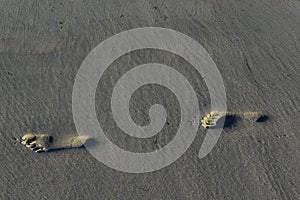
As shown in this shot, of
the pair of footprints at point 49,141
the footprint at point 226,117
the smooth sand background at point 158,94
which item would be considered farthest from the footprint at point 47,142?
the footprint at point 226,117

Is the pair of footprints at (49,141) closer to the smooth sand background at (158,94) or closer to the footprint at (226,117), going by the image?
the footprint at (226,117)

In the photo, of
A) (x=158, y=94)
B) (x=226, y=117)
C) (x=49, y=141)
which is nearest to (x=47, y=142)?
(x=49, y=141)

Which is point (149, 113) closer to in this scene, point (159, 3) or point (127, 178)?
point (127, 178)

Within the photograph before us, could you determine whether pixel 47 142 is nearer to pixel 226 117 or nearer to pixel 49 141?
pixel 49 141

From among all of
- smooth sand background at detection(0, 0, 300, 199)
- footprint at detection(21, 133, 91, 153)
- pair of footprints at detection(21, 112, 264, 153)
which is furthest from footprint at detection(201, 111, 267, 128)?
footprint at detection(21, 133, 91, 153)

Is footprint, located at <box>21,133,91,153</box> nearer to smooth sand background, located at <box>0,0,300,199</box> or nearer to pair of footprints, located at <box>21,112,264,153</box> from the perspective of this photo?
pair of footprints, located at <box>21,112,264,153</box>

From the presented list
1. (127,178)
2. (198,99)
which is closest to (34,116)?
(127,178)
